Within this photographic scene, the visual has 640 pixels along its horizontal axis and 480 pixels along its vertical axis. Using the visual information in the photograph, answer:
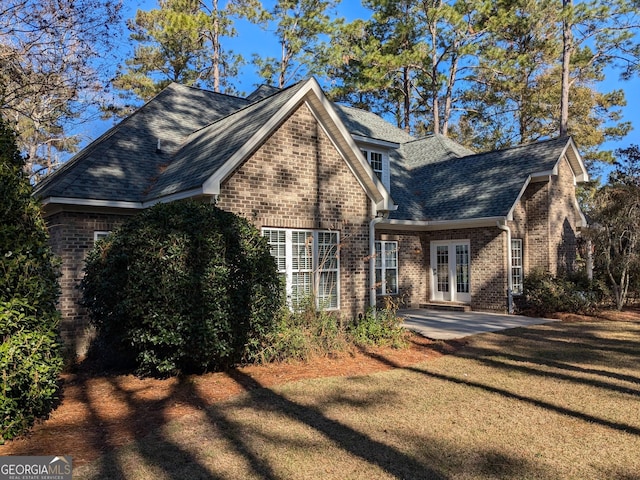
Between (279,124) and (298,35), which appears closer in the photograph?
(279,124)

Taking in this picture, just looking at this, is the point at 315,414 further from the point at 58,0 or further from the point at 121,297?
the point at 58,0

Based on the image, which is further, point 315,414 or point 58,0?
point 58,0

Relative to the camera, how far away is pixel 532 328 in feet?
41.2

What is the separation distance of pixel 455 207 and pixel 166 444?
45.5 feet

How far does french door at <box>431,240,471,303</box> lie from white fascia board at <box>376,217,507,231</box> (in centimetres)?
63

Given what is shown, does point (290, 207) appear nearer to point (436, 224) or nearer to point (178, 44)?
point (436, 224)

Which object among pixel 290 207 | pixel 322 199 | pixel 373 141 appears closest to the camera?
pixel 290 207

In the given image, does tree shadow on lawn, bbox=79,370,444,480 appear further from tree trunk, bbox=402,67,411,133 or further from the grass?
tree trunk, bbox=402,67,411,133

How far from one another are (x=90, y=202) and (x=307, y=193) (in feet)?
15.0

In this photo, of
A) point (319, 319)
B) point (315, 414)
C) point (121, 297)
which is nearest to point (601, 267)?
point (319, 319)

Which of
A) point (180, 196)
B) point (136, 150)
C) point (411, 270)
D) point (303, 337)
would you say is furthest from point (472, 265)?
point (136, 150)

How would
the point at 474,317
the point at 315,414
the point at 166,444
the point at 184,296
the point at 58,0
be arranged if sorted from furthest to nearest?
1. the point at 474,317
2. the point at 58,0
3. the point at 184,296
4. the point at 315,414
5. the point at 166,444

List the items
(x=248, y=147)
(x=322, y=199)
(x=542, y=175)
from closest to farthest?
(x=248, y=147)
(x=322, y=199)
(x=542, y=175)

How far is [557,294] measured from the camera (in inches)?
594
